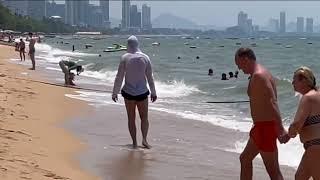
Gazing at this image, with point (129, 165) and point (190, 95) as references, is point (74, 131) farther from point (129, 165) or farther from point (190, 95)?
point (190, 95)

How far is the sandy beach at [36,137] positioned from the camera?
6747 mm

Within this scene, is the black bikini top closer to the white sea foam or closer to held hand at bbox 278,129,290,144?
held hand at bbox 278,129,290,144

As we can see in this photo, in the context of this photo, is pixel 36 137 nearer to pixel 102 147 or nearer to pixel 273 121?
pixel 102 147

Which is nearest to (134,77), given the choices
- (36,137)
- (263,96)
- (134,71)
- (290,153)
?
(134,71)

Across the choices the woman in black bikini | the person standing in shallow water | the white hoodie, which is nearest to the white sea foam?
the person standing in shallow water

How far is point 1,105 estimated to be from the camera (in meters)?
11.4

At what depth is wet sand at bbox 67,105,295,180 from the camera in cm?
768

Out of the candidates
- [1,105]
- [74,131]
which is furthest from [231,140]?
[1,105]

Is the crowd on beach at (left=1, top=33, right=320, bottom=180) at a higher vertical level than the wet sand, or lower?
higher

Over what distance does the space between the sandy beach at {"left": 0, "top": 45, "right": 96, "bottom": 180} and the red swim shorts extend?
7.16 ft

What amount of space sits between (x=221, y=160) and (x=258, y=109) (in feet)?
10.1

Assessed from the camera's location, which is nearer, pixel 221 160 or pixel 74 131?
pixel 221 160

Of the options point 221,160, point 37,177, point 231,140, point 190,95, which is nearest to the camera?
point 37,177

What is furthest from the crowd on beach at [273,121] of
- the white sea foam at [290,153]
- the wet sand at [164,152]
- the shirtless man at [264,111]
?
the white sea foam at [290,153]
